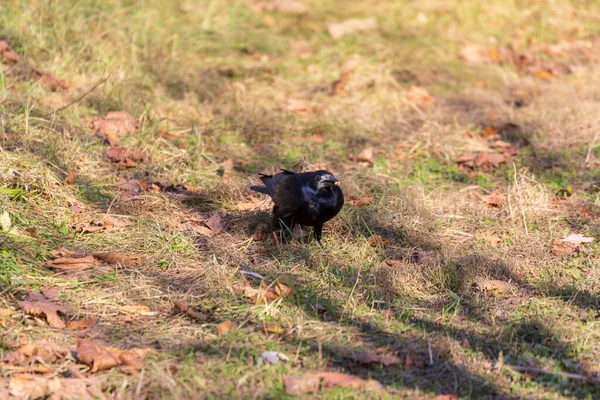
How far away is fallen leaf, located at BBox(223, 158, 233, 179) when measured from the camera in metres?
6.07

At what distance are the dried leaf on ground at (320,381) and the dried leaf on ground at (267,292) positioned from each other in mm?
747

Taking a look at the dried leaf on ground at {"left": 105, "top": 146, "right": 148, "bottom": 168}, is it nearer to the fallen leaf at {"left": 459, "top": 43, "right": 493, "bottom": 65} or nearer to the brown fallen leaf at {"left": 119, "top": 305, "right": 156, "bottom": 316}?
the brown fallen leaf at {"left": 119, "top": 305, "right": 156, "bottom": 316}

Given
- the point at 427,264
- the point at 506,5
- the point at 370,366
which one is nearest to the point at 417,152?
the point at 427,264

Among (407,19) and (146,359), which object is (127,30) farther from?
(146,359)

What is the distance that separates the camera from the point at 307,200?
4.88 meters

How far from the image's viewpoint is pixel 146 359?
3547mm

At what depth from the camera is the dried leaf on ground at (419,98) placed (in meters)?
7.87

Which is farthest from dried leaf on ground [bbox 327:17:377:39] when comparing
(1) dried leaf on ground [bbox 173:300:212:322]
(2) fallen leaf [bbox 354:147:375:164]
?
(1) dried leaf on ground [bbox 173:300:212:322]

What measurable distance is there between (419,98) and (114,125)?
11.1ft

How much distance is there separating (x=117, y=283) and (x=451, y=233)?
2.39 metres

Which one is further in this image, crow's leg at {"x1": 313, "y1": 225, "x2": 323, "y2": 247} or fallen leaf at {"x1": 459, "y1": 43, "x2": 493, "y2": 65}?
fallen leaf at {"x1": 459, "y1": 43, "x2": 493, "y2": 65}

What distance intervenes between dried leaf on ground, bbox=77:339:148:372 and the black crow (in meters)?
1.68

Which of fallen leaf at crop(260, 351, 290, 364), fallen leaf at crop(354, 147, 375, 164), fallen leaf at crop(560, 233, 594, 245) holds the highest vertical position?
fallen leaf at crop(560, 233, 594, 245)

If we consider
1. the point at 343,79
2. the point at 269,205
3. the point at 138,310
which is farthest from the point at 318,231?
the point at 343,79
